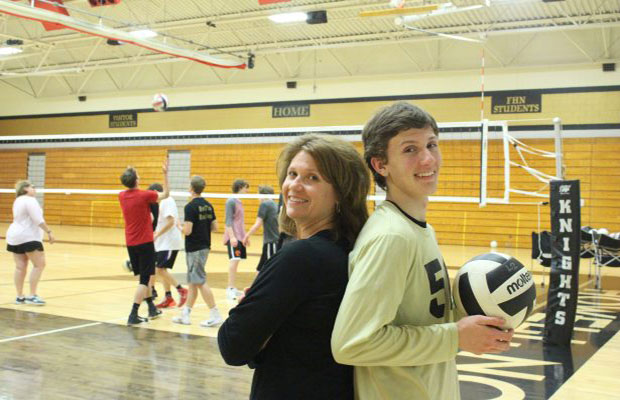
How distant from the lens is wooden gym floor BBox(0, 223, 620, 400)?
4.68 m

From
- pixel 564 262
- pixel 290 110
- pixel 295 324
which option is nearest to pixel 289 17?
pixel 290 110

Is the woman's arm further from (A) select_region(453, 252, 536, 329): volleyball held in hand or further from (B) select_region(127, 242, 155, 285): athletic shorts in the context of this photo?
(B) select_region(127, 242, 155, 285): athletic shorts

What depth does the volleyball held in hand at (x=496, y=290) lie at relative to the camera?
1.94m

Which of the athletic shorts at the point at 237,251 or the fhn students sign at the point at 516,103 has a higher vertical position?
the fhn students sign at the point at 516,103

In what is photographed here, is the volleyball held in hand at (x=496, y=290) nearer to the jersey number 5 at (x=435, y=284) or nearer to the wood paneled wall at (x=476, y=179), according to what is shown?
the jersey number 5 at (x=435, y=284)

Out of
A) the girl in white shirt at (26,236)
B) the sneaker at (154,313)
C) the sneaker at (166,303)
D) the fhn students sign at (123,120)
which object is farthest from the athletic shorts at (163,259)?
the fhn students sign at (123,120)

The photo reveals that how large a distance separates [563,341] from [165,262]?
16.2ft

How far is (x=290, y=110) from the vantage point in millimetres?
21109

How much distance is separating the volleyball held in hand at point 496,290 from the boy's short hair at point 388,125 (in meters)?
0.43

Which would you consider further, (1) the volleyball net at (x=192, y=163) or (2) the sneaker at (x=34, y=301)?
(1) the volleyball net at (x=192, y=163)

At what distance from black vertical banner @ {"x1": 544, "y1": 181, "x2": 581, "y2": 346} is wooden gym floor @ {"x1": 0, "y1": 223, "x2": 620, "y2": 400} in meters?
0.22

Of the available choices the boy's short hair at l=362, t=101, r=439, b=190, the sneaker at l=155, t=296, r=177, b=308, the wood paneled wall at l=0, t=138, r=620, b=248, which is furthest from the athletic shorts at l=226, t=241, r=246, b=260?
the wood paneled wall at l=0, t=138, r=620, b=248

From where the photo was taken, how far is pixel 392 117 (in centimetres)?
186

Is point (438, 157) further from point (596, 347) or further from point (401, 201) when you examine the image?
point (596, 347)
